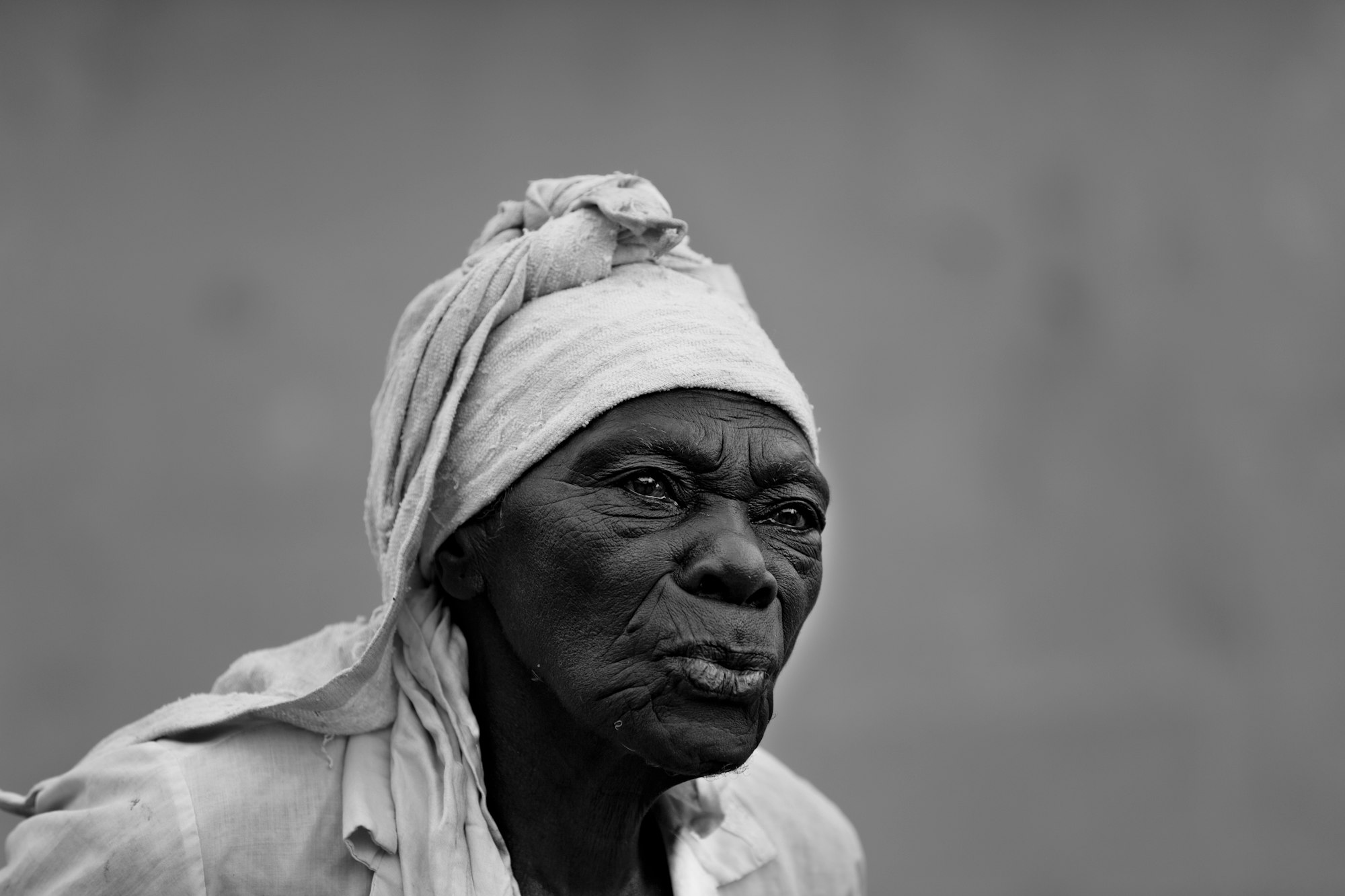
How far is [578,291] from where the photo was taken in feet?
8.73

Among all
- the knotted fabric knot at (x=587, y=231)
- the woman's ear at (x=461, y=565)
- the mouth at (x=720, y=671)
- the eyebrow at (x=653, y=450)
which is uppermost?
the knotted fabric knot at (x=587, y=231)

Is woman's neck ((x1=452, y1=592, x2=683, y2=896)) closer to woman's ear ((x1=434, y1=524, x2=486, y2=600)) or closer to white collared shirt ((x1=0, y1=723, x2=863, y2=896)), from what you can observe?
woman's ear ((x1=434, y1=524, x2=486, y2=600))

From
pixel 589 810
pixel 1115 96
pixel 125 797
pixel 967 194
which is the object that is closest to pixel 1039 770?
pixel 967 194

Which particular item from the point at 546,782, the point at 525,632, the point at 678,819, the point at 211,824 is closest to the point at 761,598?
the point at 525,632

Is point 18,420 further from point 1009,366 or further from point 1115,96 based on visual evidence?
point 1115,96

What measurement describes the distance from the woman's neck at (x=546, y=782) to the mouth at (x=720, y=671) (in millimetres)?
280

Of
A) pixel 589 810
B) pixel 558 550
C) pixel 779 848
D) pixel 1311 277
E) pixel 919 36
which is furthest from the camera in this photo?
pixel 1311 277

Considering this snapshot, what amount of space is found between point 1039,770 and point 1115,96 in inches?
93.0

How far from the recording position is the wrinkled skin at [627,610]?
92.2 inches

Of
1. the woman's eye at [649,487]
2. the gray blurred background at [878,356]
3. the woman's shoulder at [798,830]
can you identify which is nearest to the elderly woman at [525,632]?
the woman's eye at [649,487]

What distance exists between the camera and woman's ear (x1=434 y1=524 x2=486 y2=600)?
261 centimetres

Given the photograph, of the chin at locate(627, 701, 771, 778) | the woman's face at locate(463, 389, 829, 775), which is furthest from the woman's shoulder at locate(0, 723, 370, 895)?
the chin at locate(627, 701, 771, 778)

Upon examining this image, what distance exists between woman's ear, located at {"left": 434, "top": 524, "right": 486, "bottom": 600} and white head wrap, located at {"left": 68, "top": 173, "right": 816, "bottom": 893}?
0.03 m

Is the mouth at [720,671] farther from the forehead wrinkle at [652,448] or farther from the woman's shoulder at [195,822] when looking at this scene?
the woman's shoulder at [195,822]
